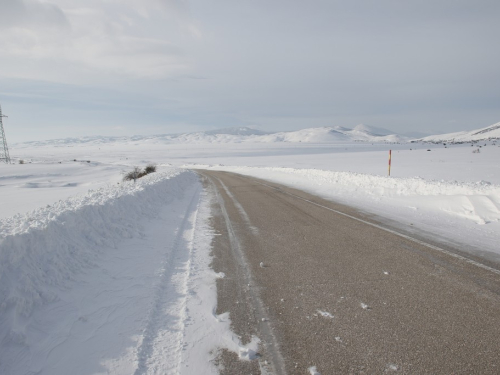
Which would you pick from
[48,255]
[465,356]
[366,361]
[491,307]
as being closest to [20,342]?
[48,255]

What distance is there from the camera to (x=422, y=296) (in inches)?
147

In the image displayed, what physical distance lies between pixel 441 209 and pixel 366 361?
26.2ft

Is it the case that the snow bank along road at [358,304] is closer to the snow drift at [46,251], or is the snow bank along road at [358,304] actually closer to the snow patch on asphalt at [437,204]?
the snow patch on asphalt at [437,204]

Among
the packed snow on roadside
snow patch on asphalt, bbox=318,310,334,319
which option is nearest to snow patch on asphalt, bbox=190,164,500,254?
snow patch on asphalt, bbox=318,310,334,319

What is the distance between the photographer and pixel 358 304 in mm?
3549

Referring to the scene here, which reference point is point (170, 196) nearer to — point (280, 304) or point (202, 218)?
point (202, 218)

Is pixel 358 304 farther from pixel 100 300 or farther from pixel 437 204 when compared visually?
pixel 437 204

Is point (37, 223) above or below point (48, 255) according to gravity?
above

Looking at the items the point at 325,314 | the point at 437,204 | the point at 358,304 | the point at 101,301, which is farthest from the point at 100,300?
the point at 437,204

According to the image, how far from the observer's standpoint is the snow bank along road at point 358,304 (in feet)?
8.57

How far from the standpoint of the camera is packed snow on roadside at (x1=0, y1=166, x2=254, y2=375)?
2.76 metres

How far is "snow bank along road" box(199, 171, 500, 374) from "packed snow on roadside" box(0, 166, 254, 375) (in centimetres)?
38

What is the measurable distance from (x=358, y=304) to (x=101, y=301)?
325cm

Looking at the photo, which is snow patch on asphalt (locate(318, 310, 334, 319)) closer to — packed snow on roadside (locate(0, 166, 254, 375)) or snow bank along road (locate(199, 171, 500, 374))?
snow bank along road (locate(199, 171, 500, 374))
